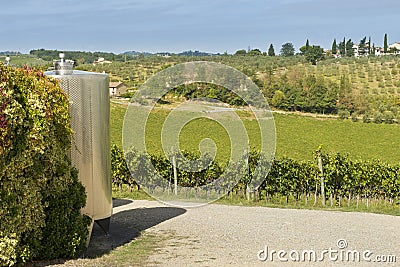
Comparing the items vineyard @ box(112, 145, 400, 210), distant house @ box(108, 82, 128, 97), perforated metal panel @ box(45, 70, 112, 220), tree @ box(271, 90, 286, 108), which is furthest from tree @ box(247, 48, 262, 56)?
perforated metal panel @ box(45, 70, 112, 220)

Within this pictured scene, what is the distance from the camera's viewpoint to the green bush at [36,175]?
6.53 m

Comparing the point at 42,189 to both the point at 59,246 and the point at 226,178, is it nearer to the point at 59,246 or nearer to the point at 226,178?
the point at 59,246

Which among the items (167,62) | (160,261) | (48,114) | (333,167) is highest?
(167,62)

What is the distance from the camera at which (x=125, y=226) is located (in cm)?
1001

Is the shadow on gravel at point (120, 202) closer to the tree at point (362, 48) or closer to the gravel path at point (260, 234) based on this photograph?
the gravel path at point (260, 234)

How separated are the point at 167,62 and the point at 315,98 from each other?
21180 mm

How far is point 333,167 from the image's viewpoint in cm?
1379

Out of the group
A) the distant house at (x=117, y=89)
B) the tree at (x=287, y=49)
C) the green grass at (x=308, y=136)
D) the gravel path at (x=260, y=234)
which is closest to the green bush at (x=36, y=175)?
the gravel path at (x=260, y=234)

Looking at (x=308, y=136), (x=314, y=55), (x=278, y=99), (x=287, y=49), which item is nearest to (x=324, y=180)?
(x=308, y=136)

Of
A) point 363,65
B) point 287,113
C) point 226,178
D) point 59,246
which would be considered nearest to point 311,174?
point 226,178

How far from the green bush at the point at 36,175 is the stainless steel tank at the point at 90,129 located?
0.42 metres

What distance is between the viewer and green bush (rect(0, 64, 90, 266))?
6.53 m

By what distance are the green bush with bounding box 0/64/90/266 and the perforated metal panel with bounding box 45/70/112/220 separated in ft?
1.39

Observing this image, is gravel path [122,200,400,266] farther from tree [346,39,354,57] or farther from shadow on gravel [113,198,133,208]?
tree [346,39,354,57]
